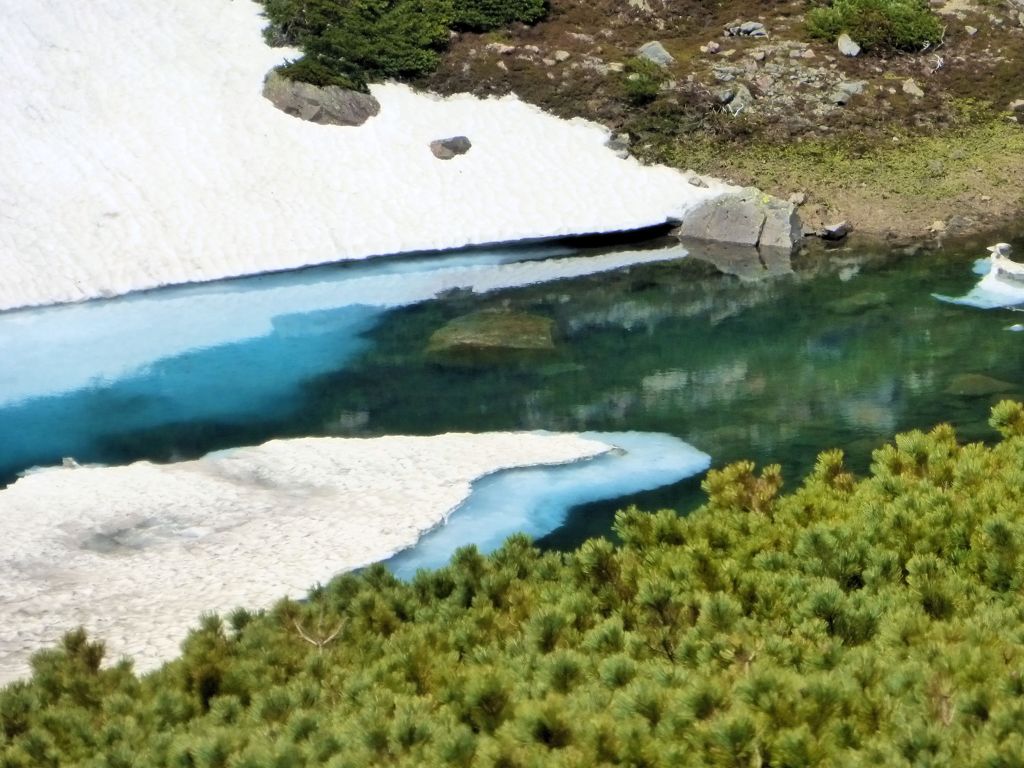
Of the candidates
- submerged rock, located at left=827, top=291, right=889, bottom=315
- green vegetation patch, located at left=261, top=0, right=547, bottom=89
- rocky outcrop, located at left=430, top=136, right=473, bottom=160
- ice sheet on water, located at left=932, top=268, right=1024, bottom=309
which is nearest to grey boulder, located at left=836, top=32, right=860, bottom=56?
green vegetation patch, located at left=261, top=0, right=547, bottom=89

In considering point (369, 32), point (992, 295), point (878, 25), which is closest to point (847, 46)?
point (878, 25)

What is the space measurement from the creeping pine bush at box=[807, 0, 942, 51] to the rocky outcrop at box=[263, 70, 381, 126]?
15.1m

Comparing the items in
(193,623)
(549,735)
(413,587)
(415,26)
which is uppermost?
(415,26)

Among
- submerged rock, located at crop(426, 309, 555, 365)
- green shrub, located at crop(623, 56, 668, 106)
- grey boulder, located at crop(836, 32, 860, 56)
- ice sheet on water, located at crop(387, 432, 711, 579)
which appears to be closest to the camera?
ice sheet on water, located at crop(387, 432, 711, 579)

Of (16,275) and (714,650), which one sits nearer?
(714,650)

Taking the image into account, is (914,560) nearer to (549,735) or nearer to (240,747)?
(549,735)

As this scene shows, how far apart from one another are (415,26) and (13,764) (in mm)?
32850

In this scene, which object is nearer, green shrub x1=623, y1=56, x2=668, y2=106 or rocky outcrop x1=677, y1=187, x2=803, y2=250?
rocky outcrop x1=677, y1=187, x2=803, y2=250

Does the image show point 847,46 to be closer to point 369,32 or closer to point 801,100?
point 801,100

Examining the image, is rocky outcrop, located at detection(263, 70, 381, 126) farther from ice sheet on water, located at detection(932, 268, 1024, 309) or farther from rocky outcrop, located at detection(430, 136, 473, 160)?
ice sheet on water, located at detection(932, 268, 1024, 309)

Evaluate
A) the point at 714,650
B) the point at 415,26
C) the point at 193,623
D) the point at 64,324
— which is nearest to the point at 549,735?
the point at 714,650

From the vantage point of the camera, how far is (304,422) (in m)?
17.7

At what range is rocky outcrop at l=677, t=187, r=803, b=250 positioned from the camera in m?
27.5

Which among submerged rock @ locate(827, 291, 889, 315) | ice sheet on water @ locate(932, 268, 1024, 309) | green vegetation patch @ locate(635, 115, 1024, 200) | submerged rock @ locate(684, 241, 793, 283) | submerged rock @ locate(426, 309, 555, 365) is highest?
green vegetation patch @ locate(635, 115, 1024, 200)
